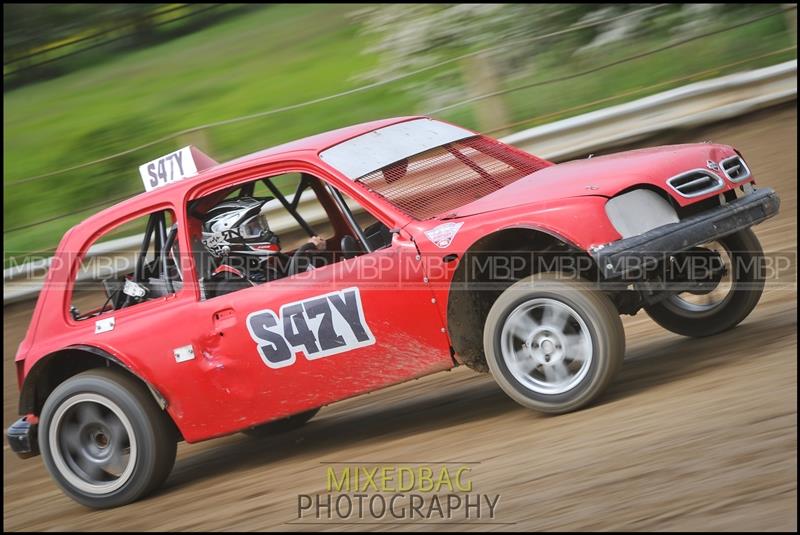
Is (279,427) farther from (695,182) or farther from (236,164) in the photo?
(695,182)

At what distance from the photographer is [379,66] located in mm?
14781

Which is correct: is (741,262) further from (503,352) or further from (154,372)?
(154,372)

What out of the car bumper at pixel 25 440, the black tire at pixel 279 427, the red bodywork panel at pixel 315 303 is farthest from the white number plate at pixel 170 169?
the black tire at pixel 279 427

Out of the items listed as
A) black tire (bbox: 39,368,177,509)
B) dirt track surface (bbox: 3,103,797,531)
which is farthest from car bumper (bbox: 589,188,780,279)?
black tire (bbox: 39,368,177,509)

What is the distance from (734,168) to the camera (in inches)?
220

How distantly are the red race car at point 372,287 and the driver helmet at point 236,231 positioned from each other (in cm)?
1

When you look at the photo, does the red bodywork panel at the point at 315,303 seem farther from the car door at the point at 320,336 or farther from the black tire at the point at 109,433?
the black tire at the point at 109,433

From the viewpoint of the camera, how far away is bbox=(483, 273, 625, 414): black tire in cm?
511

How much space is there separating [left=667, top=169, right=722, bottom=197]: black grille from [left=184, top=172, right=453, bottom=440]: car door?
53.0 inches

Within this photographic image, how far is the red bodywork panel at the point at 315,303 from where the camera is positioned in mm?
5305

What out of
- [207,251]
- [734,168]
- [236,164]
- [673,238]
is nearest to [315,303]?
[207,251]

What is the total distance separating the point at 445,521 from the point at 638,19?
29.1ft

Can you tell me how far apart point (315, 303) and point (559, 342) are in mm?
1297

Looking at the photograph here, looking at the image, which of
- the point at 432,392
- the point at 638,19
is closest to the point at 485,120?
the point at 638,19
